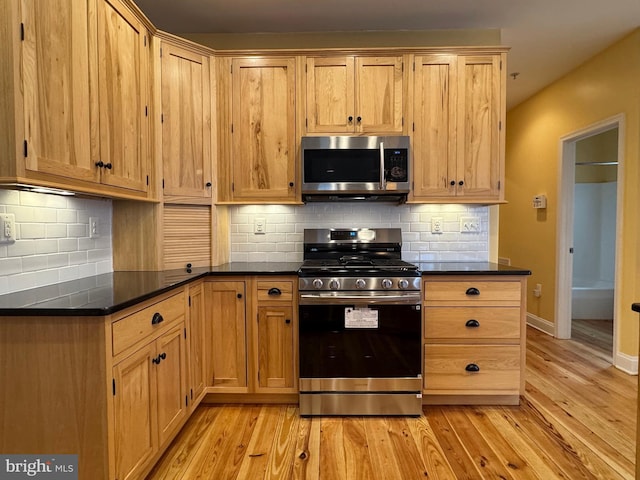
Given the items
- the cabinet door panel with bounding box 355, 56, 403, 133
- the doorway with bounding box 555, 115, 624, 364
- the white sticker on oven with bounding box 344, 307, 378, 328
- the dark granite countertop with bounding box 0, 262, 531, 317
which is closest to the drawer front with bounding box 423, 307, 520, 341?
the dark granite countertop with bounding box 0, 262, 531, 317

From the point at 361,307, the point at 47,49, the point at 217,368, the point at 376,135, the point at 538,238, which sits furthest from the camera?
the point at 538,238

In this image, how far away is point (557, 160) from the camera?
3.61m

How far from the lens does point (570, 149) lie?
3521 mm

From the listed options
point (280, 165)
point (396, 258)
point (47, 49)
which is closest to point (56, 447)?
point (47, 49)

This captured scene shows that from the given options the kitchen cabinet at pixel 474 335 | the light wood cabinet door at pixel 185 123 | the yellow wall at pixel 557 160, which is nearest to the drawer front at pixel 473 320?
the kitchen cabinet at pixel 474 335

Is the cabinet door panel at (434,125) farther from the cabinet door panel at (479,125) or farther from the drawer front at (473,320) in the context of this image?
the drawer front at (473,320)

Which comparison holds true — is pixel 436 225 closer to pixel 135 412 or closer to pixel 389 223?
pixel 389 223

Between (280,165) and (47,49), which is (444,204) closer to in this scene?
(280,165)

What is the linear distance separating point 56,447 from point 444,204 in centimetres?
261

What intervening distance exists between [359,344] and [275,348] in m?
0.56

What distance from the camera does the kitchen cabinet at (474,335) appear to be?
218cm

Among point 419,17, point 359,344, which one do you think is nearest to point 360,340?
point 359,344

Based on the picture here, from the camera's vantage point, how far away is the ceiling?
241 cm

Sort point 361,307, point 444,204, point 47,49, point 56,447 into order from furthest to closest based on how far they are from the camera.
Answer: point 444,204, point 361,307, point 47,49, point 56,447
